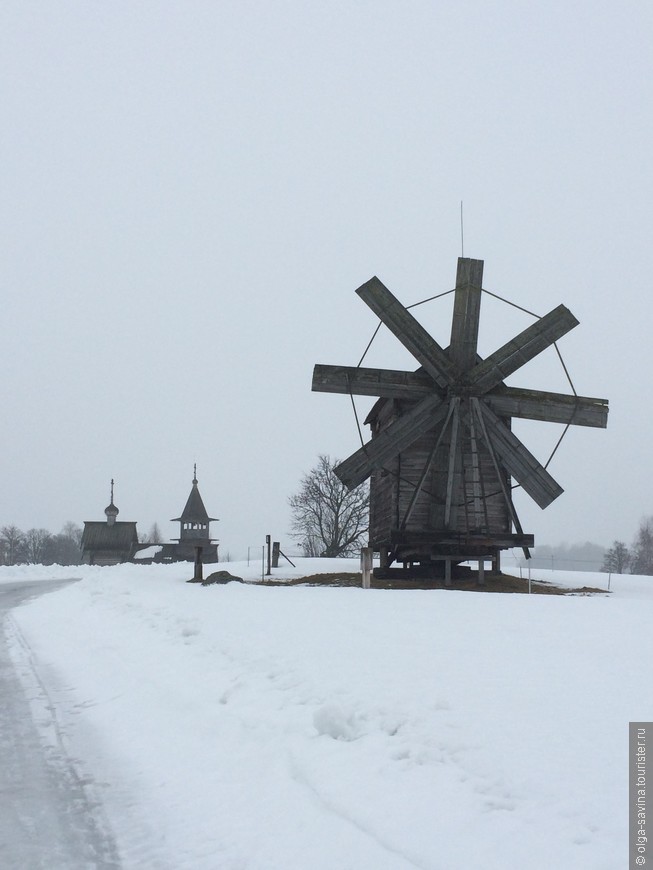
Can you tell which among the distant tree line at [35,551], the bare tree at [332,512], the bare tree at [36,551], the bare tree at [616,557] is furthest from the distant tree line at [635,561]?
the bare tree at [36,551]

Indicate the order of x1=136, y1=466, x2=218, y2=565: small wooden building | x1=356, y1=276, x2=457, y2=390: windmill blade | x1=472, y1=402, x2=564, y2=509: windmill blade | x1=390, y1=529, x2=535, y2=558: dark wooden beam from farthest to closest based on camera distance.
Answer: x1=136, y1=466, x2=218, y2=565: small wooden building < x1=472, y1=402, x2=564, y2=509: windmill blade < x1=356, y1=276, x2=457, y2=390: windmill blade < x1=390, y1=529, x2=535, y2=558: dark wooden beam

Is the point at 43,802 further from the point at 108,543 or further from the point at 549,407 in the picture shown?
the point at 108,543

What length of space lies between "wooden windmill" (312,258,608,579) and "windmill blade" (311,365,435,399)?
0.03 m

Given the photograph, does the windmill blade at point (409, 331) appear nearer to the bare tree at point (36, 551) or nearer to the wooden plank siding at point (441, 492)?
the wooden plank siding at point (441, 492)

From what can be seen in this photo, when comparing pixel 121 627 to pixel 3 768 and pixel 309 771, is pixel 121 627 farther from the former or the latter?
pixel 309 771

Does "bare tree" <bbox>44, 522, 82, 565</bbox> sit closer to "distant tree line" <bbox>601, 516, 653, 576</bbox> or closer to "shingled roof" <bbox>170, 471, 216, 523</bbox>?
"shingled roof" <bbox>170, 471, 216, 523</bbox>

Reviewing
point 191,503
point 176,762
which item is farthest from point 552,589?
point 191,503

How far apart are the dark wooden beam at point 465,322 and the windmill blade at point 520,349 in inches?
17.6

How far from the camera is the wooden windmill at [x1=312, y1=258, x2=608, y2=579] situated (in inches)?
746

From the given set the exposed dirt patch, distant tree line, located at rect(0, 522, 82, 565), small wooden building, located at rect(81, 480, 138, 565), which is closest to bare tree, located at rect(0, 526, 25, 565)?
distant tree line, located at rect(0, 522, 82, 565)

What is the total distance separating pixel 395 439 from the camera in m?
19.2

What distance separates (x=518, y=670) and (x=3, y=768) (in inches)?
170

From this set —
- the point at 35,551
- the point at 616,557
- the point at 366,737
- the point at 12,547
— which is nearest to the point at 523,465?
the point at 366,737

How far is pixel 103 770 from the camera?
18.5ft
